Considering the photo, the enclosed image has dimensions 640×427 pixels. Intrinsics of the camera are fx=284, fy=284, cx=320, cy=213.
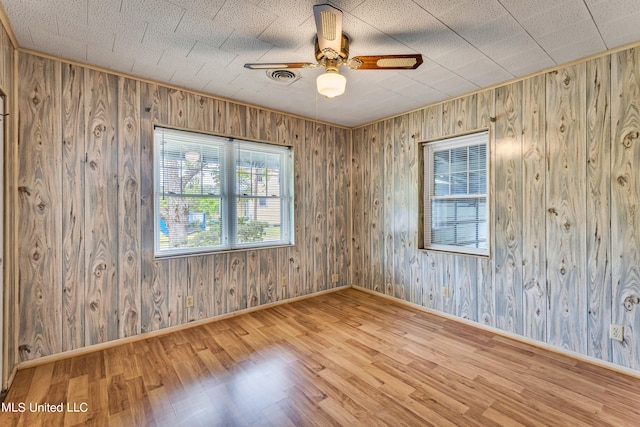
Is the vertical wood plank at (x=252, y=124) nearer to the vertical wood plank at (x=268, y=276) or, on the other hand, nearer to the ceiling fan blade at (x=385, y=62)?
the vertical wood plank at (x=268, y=276)

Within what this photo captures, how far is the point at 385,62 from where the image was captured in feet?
6.18

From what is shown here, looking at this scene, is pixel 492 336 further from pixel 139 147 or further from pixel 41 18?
pixel 41 18

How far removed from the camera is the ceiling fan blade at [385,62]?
5.93 feet

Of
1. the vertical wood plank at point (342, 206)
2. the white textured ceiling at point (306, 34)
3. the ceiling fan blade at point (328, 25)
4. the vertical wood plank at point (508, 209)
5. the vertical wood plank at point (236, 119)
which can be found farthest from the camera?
the vertical wood plank at point (342, 206)

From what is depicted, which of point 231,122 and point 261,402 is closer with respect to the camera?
point 261,402

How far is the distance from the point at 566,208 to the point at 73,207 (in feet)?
14.5

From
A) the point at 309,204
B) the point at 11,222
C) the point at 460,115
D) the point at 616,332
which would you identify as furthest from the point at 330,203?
the point at 11,222

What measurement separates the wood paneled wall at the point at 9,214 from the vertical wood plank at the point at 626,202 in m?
4.57

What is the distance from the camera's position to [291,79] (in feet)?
9.19

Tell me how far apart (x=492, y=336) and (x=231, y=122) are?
147 inches

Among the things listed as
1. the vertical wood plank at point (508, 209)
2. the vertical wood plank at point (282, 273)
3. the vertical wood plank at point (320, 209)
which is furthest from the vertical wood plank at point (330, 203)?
the vertical wood plank at point (508, 209)

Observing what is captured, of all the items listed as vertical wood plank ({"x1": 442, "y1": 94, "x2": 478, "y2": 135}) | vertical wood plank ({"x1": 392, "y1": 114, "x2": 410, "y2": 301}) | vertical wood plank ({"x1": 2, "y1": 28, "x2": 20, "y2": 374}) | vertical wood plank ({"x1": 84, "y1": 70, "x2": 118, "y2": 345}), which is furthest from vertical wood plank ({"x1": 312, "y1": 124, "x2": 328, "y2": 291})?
vertical wood plank ({"x1": 2, "y1": 28, "x2": 20, "y2": 374})

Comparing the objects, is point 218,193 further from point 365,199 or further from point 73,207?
point 365,199

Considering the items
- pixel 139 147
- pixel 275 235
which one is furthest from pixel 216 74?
pixel 275 235
